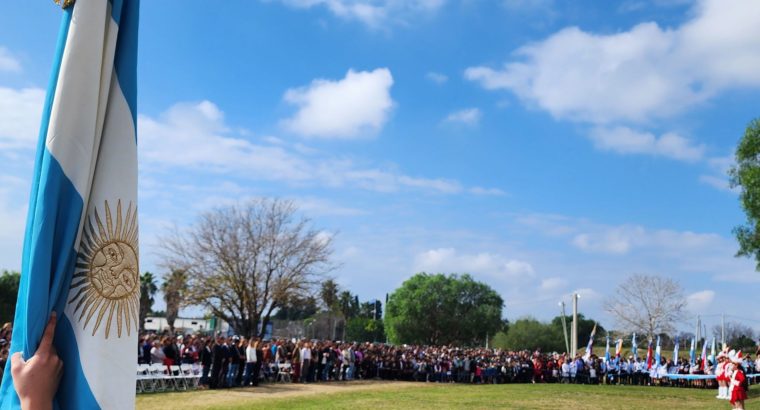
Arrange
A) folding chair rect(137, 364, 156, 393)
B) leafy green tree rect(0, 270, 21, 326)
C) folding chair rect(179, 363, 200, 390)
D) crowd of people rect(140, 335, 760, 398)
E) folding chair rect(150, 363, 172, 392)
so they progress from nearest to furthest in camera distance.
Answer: folding chair rect(137, 364, 156, 393), folding chair rect(150, 363, 172, 392), folding chair rect(179, 363, 200, 390), crowd of people rect(140, 335, 760, 398), leafy green tree rect(0, 270, 21, 326)

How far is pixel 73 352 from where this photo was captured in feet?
8.43

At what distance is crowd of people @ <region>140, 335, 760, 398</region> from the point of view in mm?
21375

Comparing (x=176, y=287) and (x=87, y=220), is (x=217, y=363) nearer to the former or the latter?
(x=176, y=287)

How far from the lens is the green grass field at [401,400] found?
1691cm

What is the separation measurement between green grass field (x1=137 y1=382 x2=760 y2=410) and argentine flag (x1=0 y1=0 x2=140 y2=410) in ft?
44.7

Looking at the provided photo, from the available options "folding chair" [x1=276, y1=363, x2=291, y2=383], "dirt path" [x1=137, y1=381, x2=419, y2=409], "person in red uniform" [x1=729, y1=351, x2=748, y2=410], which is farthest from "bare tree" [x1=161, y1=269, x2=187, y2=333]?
"person in red uniform" [x1=729, y1=351, x2=748, y2=410]

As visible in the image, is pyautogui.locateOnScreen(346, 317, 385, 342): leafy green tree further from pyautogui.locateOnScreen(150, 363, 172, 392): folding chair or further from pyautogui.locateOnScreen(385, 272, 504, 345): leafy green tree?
pyautogui.locateOnScreen(150, 363, 172, 392): folding chair

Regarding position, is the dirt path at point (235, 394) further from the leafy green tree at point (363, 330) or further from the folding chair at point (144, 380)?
the leafy green tree at point (363, 330)

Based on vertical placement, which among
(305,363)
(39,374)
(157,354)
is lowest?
(305,363)

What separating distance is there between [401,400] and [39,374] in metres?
18.2

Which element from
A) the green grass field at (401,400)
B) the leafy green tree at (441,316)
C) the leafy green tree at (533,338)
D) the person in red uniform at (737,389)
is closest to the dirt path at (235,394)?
the green grass field at (401,400)

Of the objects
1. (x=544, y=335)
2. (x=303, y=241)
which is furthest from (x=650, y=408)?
(x=544, y=335)

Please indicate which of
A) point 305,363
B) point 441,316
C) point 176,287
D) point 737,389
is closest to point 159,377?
point 305,363

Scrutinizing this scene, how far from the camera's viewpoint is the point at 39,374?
2.41 meters
